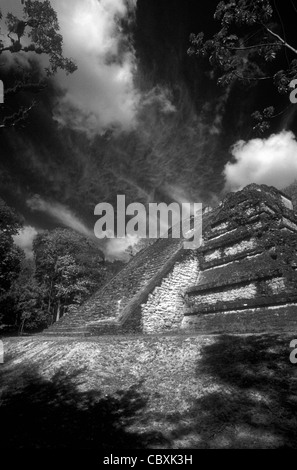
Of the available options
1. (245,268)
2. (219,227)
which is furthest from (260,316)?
(219,227)

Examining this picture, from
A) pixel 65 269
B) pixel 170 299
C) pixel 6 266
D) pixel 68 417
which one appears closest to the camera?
pixel 68 417

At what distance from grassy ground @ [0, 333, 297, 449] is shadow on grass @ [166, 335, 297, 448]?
0.03ft

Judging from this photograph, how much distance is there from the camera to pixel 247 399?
3109 millimetres

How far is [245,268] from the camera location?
791cm

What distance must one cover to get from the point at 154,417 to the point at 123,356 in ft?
6.37

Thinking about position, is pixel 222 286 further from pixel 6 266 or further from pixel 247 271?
pixel 6 266

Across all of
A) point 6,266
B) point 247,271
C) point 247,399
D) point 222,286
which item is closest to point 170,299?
point 222,286

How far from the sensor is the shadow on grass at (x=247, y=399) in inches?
100

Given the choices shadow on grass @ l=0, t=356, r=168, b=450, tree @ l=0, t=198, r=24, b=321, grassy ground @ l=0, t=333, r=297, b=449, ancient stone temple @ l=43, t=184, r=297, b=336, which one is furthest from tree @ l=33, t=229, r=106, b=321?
shadow on grass @ l=0, t=356, r=168, b=450

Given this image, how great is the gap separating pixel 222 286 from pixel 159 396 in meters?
4.79

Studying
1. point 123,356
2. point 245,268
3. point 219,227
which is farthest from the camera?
point 219,227

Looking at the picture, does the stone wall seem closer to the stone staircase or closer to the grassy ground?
the stone staircase

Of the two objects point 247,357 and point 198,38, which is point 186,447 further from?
point 198,38

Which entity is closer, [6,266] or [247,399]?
[247,399]
